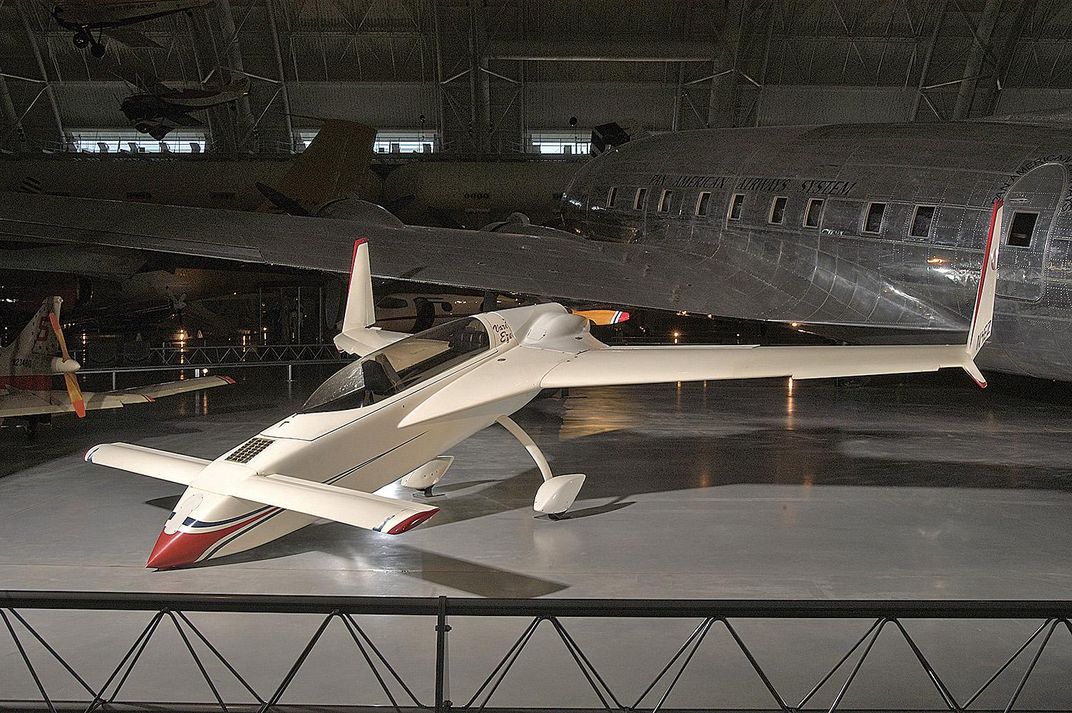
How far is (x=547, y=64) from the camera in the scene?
38375mm

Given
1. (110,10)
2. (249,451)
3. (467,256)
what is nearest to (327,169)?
(110,10)

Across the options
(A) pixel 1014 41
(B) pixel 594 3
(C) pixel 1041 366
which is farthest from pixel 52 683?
(A) pixel 1014 41

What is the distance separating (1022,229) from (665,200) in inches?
299

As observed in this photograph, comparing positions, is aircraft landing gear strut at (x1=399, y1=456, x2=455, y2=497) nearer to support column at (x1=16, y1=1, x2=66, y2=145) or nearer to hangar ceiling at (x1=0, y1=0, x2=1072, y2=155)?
hangar ceiling at (x1=0, y1=0, x2=1072, y2=155)

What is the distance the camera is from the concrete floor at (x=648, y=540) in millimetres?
6391

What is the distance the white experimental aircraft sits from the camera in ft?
25.5

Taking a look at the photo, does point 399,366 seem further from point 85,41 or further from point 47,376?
point 85,41

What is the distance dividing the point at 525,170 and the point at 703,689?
104 ft

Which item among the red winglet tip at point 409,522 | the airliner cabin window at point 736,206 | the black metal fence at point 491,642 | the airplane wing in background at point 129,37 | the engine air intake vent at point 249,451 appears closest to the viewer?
the black metal fence at point 491,642

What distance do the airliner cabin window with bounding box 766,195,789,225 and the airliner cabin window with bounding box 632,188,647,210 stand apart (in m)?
3.90

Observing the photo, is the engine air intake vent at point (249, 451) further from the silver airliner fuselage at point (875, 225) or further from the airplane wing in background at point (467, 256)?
the silver airliner fuselage at point (875, 225)

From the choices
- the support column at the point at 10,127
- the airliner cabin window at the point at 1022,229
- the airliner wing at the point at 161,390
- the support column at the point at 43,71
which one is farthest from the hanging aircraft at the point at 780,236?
the support column at the point at 10,127

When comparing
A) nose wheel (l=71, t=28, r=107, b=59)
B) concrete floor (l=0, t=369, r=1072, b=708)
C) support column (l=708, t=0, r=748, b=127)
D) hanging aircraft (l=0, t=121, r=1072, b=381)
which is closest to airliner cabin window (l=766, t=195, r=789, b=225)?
hanging aircraft (l=0, t=121, r=1072, b=381)

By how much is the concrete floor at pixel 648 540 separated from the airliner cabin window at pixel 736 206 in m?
3.67
